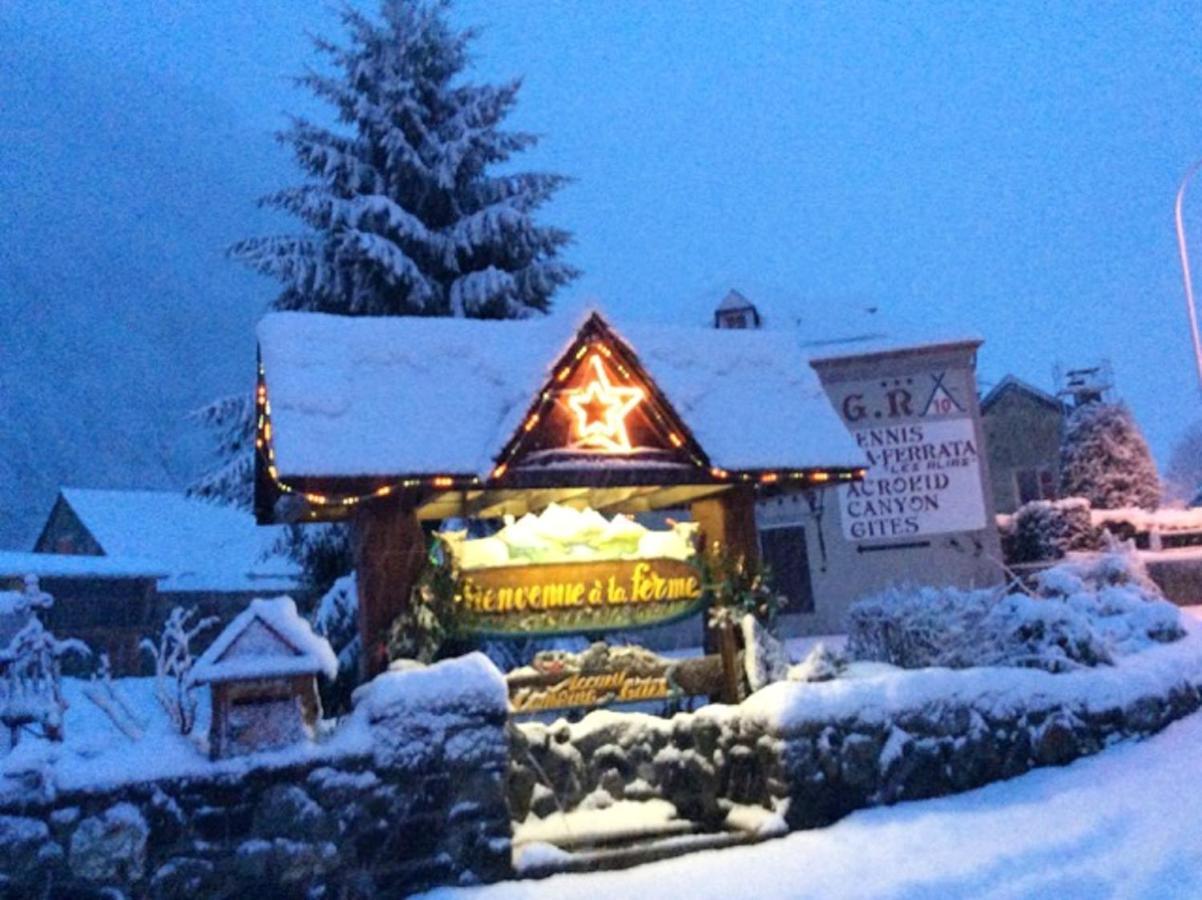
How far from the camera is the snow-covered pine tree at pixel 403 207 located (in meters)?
16.8

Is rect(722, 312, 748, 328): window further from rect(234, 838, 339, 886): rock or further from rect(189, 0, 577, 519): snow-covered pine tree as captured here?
rect(234, 838, 339, 886): rock

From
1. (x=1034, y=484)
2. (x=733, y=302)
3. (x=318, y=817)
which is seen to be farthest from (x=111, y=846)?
(x=1034, y=484)

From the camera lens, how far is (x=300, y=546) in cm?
1672

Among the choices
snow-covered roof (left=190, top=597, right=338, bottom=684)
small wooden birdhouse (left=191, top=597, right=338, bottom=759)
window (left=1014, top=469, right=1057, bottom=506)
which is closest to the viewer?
small wooden birdhouse (left=191, top=597, right=338, bottom=759)

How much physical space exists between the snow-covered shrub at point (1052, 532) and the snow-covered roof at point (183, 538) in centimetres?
2027

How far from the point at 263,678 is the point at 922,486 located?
620 inches

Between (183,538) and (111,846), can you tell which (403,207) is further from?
(183,538)

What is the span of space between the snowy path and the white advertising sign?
11115 millimetres

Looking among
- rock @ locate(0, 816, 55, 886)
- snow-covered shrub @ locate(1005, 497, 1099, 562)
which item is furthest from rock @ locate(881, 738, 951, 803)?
snow-covered shrub @ locate(1005, 497, 1099, 562)

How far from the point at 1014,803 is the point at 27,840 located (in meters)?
7.01

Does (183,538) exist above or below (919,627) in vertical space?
above

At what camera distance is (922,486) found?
20.9 meters

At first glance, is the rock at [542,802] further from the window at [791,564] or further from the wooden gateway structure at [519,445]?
the window at [791,564]

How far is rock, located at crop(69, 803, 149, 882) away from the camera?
265 inches
